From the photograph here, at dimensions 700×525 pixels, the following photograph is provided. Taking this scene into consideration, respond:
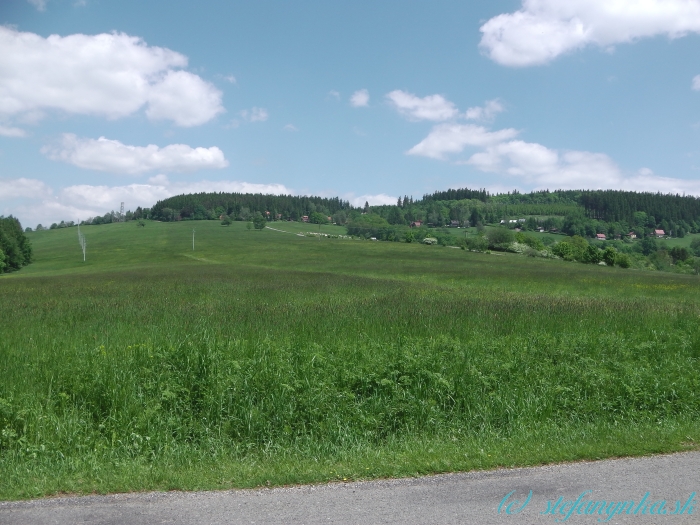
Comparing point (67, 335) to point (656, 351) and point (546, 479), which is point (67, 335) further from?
point (656, 351)

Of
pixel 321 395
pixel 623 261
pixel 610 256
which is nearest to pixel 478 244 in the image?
pixel 610 256

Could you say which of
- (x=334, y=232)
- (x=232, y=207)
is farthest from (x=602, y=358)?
(x=232, y=207)

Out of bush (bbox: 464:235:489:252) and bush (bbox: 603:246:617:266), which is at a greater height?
bush (bbox: 464:235:489:252)

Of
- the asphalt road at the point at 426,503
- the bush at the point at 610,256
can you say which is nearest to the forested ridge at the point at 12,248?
the asphalt road at the point at 426,503

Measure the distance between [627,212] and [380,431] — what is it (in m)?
171

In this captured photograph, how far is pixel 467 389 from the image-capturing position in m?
9.97

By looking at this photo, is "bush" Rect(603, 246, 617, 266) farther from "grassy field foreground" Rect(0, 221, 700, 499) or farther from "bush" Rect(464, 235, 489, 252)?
"grassy field foreground" Rect(0, 221, 700, 499)

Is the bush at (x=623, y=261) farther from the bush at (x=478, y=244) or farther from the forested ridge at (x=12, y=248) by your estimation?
the forested ridge at (x=12, y=248)

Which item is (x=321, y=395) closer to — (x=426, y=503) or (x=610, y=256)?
(x=426, y=503)

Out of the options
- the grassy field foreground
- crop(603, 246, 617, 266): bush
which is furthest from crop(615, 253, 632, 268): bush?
the grassy field foreground

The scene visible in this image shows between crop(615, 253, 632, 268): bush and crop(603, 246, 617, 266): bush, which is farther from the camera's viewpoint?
crop(603, 246, 617, 266): bush

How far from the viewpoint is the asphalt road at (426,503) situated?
509 centimetres

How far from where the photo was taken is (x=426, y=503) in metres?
5.38

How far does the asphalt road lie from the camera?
5086mm
